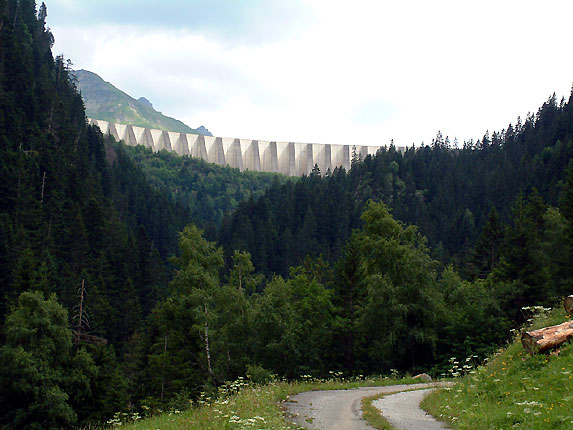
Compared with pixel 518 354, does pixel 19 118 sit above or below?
above

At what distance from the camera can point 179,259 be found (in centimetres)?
4256

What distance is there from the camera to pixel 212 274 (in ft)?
141

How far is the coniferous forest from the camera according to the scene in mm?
38531

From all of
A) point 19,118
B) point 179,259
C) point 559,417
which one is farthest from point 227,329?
point 19,118

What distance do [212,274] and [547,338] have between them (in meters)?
31.8

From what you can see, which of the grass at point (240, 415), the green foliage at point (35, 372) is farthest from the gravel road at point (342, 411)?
the green foliage at point (35, 372)

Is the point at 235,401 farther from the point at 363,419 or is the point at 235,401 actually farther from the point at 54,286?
the point at 54,286

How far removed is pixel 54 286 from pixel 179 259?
83.8 ft

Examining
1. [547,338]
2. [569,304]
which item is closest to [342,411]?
[547,338]

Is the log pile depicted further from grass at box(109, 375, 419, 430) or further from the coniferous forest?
the coniferous forest

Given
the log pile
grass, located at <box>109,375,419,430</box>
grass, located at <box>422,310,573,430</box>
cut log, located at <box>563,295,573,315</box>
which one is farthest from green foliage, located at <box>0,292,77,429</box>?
cut log, located at <box>563,295,573,315</box>

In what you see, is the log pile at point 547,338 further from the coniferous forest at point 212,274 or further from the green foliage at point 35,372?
the green foliage at point 35,372

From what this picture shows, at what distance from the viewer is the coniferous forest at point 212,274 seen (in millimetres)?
38531

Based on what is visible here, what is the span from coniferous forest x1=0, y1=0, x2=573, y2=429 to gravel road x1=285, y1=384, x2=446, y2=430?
30.7 feet
